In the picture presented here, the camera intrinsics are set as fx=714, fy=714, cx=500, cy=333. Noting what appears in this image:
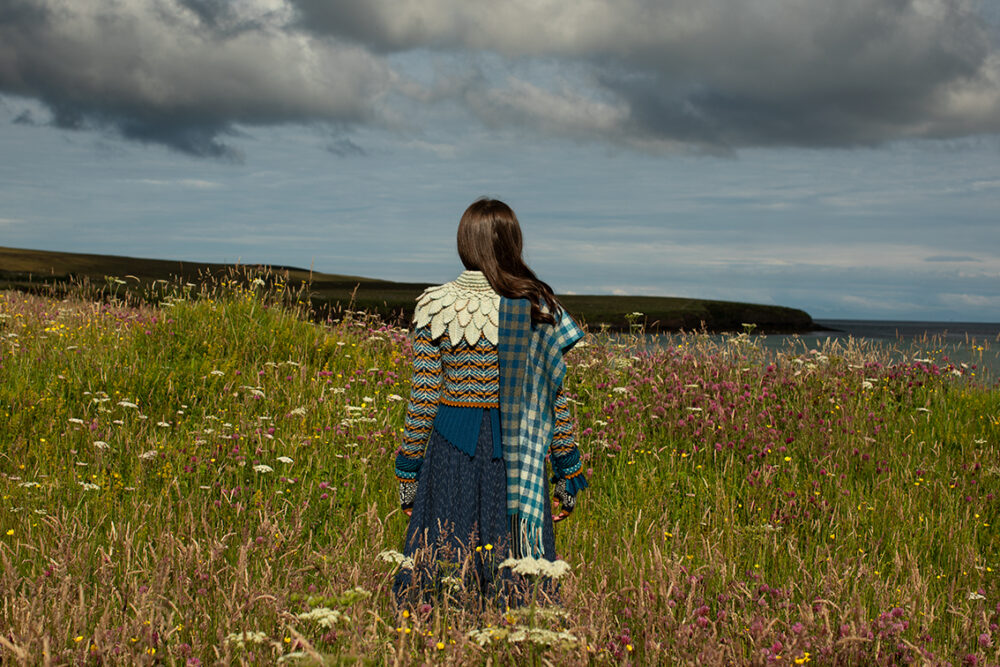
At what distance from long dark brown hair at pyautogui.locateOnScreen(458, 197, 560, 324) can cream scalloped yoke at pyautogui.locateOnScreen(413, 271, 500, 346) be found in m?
0.07

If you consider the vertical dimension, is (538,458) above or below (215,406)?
above

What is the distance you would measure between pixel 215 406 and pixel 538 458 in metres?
4.92

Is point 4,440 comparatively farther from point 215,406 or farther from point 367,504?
point 367,504

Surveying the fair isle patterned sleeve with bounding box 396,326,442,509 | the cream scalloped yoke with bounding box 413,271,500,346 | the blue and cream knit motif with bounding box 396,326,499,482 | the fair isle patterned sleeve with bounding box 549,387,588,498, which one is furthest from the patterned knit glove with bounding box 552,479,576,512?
the cream scalloped yoke with bounding box 413,271,500,346

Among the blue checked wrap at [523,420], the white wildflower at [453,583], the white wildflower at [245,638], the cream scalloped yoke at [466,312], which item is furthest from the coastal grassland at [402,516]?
the cream scalloped yoke at [466,312]

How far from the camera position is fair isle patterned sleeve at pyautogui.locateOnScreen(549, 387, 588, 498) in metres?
3.81

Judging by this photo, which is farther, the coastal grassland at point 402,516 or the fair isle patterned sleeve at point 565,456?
the fair isle patterned sleeve at point 565,456

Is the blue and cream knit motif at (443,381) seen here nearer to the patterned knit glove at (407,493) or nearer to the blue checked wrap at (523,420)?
the blue checked wrap at (523,420)

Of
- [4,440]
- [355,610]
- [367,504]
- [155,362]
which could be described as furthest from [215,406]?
[355,610]

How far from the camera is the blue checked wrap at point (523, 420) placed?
144 inches

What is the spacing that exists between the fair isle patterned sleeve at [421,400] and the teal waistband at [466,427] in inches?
4.0

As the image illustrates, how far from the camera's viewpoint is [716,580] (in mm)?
4094

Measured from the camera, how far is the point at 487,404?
372 centimetres

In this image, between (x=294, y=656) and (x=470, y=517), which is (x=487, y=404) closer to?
(x=470, y=517)
